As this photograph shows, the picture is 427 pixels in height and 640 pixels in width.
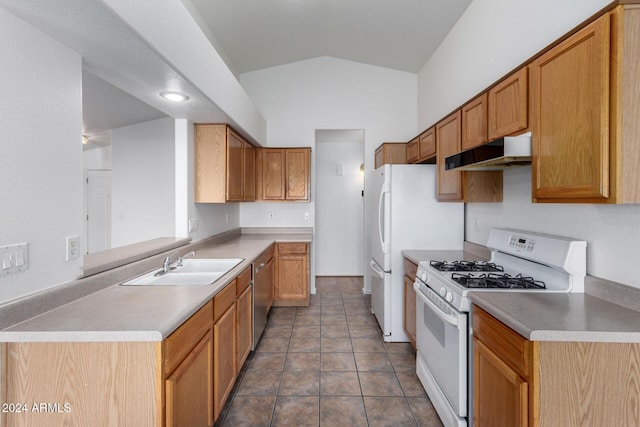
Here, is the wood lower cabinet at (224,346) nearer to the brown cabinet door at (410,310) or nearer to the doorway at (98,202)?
the brown cabinet door at (410,310)

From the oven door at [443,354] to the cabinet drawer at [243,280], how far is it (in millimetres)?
1278

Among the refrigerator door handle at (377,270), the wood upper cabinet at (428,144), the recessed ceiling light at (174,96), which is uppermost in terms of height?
the recessed ceiling light at (174,96)

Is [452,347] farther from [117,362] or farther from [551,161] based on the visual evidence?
[117,362]

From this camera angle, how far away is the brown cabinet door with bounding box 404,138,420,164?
3.28 m

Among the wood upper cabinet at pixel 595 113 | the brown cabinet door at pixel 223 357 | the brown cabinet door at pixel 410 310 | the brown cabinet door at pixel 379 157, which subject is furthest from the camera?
the brown cabinet door at pixel 379 157

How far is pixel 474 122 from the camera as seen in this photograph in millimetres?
2094

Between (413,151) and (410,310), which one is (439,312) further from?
(413,151)

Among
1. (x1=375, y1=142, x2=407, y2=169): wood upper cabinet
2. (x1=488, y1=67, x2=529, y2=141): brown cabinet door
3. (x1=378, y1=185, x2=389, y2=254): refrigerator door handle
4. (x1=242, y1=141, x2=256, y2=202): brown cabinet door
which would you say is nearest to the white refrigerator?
(x1=378, y1=185, x2=389, y2=254): refrigerator door handle

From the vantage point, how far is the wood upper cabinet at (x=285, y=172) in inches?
163

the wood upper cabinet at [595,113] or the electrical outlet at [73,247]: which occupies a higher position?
the wood upper cabinet at [595,113]

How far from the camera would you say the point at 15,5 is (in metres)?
1.09

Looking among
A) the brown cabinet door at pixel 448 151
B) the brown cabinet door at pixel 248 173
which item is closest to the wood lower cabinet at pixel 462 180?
the brown cabinet door at pixel 448 151

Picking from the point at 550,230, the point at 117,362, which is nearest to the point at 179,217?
the point at 117,362

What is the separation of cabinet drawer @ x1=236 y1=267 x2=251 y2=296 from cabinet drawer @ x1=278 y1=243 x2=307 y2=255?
1.31m
